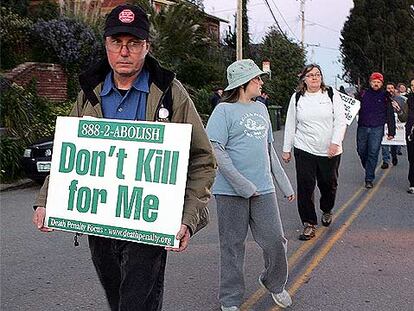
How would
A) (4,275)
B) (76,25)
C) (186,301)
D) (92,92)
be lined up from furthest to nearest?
(76,25) → (4,275) → (186,301) → (92,92)

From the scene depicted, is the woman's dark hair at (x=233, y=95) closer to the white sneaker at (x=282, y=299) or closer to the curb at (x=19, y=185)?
the white sneaker at (x=282, y=299)

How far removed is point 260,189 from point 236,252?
496mm

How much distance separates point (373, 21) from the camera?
54.7 metres

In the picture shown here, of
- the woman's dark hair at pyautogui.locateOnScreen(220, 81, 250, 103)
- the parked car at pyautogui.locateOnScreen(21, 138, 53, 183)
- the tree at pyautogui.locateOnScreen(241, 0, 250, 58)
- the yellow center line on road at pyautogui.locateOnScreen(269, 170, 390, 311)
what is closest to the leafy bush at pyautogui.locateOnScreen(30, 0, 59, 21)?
the parked car at pyautogui.locateOnScreen(21, 138, 53, 183)

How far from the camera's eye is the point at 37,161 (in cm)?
1192

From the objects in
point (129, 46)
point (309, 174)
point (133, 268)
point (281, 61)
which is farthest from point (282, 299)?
point (281, 61)

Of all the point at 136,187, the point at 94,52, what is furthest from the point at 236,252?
the point at 94,52

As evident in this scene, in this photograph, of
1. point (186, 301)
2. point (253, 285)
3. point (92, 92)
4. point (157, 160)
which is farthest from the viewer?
point (253, 285)

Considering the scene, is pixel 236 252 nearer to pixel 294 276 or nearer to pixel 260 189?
pixel 260 189

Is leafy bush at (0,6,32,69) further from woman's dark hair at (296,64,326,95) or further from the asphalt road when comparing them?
woman's dark hair at (296,64,326,95)

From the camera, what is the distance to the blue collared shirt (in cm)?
336

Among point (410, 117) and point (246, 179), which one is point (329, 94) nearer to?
point (246, 179)

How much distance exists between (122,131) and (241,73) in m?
1.86

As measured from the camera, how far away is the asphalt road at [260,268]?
17.5 feet
